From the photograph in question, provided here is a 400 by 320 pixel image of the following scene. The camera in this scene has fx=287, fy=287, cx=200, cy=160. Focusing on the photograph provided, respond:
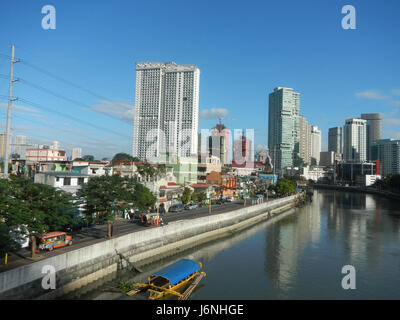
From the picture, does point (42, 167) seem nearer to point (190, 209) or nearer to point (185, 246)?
point (190, 209)

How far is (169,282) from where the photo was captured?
21328 mm

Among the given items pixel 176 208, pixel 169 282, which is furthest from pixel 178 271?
pixel 176 208

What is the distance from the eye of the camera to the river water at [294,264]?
2391 centimetres

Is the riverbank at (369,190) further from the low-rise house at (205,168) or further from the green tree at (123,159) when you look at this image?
the green tree at (123,159)

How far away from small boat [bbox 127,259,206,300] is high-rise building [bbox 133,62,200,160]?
13356 centimetres

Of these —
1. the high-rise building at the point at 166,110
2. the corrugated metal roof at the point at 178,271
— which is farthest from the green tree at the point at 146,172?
the high-rise building at the point at 166,110

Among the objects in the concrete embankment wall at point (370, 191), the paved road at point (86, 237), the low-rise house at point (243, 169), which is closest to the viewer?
the paved road at point (86, 237)

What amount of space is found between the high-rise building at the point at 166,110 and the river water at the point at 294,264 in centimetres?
11463

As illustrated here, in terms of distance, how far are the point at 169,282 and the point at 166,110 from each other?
493 ft

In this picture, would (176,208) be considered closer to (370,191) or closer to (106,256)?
(106,256)

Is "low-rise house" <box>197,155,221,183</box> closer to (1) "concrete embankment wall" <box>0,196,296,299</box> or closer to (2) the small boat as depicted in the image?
(1) "concrete embankment wall" <box>0,196,296,299</box>

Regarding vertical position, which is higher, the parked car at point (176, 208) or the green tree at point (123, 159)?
the green tree at point (123, 159)

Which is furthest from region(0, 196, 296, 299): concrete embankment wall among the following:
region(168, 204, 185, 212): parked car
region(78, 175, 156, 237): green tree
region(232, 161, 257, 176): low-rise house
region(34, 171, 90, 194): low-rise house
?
region(232, 161, 257, 176): low-rise house

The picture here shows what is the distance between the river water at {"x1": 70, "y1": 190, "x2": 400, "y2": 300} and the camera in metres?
23.9
